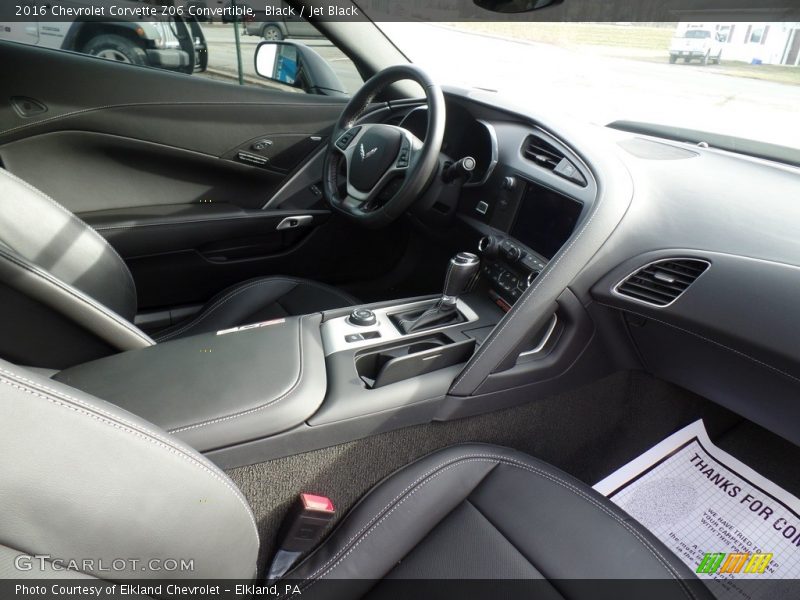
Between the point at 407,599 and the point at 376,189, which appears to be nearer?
the point at 407,599

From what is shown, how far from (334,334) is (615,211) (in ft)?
2.13

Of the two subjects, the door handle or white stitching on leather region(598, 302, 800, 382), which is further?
the door handle

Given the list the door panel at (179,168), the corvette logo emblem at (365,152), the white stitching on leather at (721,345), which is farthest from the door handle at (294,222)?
the white stitching on leather at (721,345)

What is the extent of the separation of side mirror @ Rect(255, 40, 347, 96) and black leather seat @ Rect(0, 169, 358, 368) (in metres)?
1.19

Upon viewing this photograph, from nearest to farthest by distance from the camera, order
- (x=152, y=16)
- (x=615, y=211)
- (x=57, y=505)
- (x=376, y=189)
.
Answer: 1. (x=57, y=505)
2. (x=615, y=211)
3. (x=376, y=189)
4. (x=152, y=16)

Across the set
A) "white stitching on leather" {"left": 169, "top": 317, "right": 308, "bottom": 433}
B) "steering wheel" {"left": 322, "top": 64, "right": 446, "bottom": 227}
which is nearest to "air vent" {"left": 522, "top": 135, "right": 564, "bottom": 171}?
"steering wheel" {"left": 322, "top": 64, "right": 446, "bottom": 227}

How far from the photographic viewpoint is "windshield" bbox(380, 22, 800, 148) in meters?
1.14

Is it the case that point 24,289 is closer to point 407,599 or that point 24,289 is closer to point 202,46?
point 407,599

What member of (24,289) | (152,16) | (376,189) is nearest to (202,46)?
(152,16)

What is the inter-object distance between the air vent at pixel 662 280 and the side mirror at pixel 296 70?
1.54 meters

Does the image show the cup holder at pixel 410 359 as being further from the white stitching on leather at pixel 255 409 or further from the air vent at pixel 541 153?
the air vent at pixel 541 153

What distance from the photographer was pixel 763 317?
0.98 meters

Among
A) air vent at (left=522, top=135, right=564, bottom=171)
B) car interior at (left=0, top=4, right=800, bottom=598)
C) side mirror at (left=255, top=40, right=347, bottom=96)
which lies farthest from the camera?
side mirror at (left=255, top=40, right=347, bottom=96)

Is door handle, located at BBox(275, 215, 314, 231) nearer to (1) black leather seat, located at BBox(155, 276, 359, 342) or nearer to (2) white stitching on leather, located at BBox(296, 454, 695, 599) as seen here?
(1) black leather seat, located at BBox(155, 276, 359, 342)
